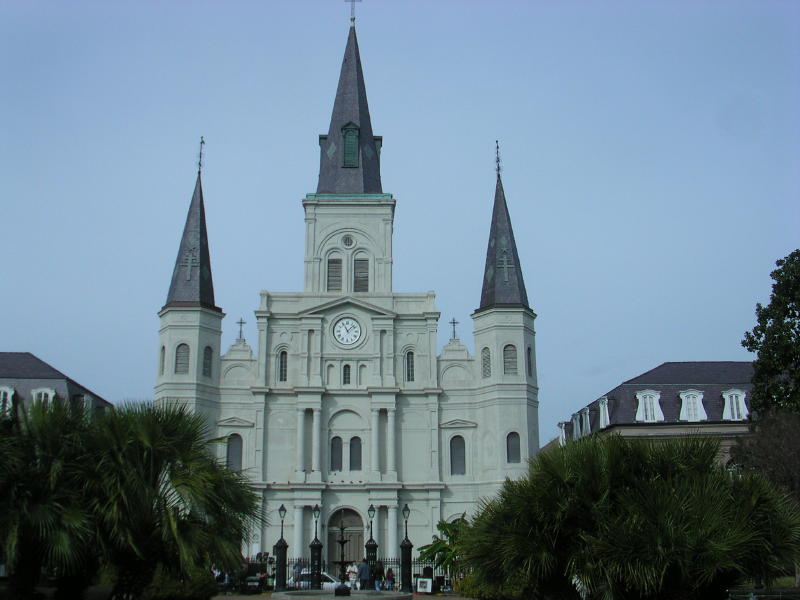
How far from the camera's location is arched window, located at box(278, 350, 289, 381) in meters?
51.8

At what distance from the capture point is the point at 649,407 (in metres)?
48.9

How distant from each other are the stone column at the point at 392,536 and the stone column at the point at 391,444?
2.23 metres

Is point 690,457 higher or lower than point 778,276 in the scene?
lower

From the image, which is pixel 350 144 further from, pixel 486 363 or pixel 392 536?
pixel 392 536

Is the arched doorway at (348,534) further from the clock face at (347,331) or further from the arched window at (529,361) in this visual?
the arched window at (529,361)

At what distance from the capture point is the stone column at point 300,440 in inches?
1943

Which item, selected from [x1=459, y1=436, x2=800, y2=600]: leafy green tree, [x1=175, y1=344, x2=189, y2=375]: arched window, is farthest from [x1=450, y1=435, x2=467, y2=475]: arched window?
[x1=459, y1=436, x2=800, y2=600]: leafy green tree

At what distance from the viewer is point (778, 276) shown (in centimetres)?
3594

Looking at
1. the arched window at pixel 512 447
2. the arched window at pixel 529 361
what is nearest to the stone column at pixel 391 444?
the arched window at pixel 512 447

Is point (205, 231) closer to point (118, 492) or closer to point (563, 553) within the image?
point (118, 492)

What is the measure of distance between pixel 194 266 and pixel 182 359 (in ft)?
18.0

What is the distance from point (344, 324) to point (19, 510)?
33534 millimetres

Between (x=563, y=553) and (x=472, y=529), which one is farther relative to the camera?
(x=472, y=529)

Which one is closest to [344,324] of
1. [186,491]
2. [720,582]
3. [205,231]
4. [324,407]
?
[324,407]
